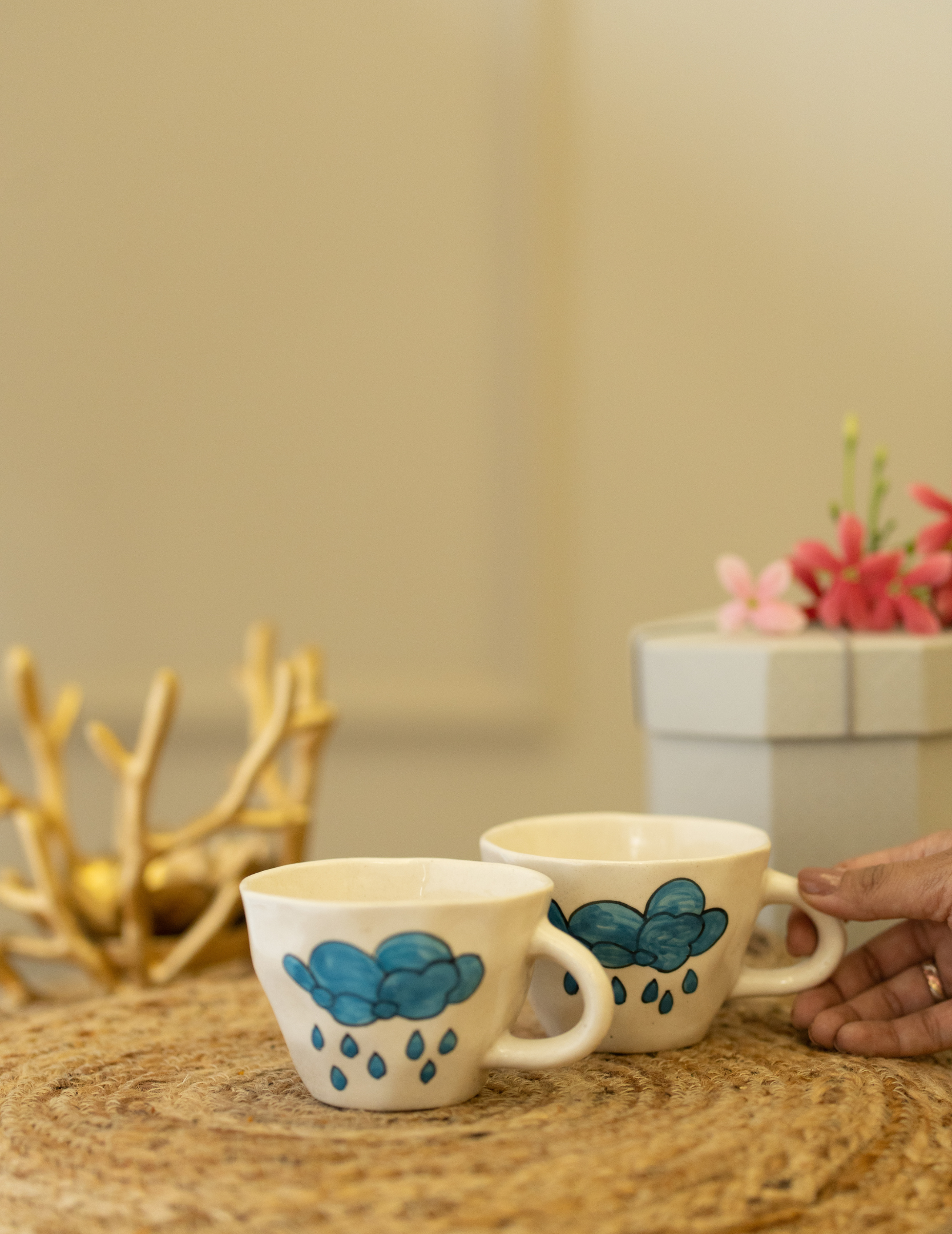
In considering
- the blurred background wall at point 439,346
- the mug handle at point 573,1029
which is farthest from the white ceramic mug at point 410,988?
the blurred background wall at point 439,346

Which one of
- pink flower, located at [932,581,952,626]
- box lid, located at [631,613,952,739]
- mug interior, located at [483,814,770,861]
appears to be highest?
pink flower, located at [932,581,952,626]

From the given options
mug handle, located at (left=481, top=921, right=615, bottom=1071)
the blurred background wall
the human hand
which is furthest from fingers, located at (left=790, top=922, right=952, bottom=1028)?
the blurred background wall

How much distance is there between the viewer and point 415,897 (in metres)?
0.40

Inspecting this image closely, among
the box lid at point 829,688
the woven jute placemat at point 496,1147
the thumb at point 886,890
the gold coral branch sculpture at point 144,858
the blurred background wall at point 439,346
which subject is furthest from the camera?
the blurred background wall at point 439,346

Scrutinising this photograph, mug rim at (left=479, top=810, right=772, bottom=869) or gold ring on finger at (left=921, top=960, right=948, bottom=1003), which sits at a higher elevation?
mug rim at (left=479, top=810, right=772, bottom=869)

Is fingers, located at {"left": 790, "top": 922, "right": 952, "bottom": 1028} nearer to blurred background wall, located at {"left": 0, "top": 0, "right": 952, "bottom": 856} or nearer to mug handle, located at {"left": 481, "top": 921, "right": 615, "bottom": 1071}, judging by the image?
mug handle, located at {"left": 481, "top": 921, "right": 615, "bottom": 1071}

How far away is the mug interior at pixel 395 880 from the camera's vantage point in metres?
0.39

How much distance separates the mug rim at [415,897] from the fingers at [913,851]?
16 cm

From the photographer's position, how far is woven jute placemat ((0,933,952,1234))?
29cm

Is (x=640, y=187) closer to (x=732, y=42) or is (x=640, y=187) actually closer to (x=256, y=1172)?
(x=732, y=42)

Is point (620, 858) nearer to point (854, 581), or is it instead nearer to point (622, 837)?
point (622, 837)

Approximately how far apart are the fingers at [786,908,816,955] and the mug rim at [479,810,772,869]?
0.04 m

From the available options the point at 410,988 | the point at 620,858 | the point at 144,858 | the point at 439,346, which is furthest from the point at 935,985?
the point at 439,346

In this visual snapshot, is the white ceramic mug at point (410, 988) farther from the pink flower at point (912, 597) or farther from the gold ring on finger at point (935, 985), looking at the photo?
the pink flower at point (912, 597)
